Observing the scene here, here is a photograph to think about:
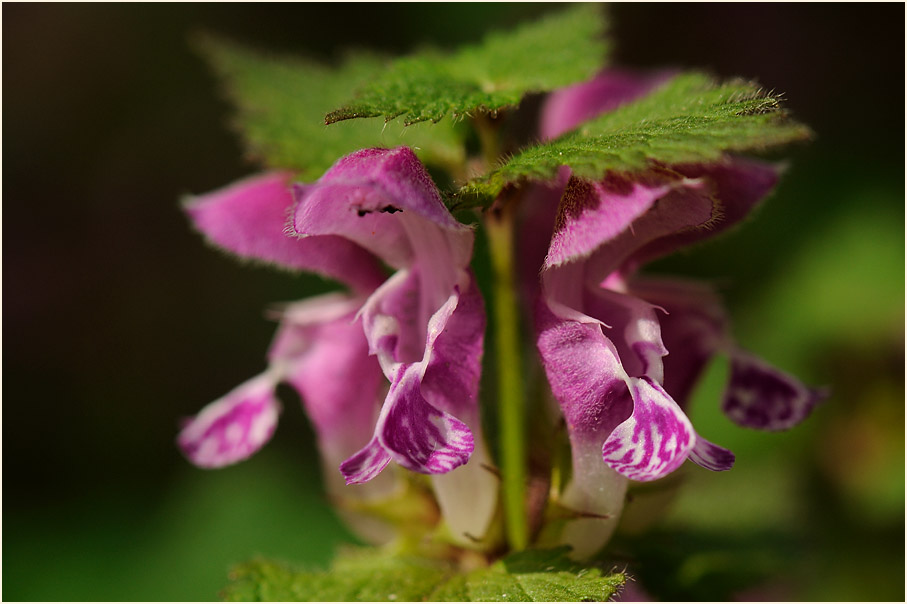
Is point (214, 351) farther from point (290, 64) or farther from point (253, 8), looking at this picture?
point (290, 64)

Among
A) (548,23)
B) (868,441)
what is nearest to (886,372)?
(868,441)

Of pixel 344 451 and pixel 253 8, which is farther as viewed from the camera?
pixel 253 8

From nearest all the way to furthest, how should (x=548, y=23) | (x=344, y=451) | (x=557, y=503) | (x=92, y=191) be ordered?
(x=557, y=503)
(x=344, y=451)
(x=548, y=23)
(x=92, y=191)

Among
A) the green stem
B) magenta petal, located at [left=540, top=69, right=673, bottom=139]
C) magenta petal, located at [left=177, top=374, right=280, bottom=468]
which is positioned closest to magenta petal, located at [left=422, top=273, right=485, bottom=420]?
the green stem

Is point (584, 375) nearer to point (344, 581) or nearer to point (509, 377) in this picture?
point (509, 377)

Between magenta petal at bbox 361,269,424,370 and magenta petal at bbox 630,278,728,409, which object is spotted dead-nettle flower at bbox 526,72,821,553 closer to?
magenta petal at bbox 630,278,728,409
